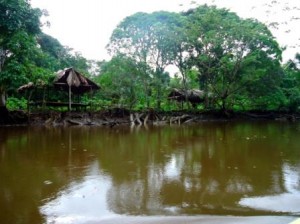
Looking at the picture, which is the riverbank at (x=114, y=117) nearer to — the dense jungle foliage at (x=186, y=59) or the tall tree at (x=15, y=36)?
the dense jungle foliage at (x=186, y=59)

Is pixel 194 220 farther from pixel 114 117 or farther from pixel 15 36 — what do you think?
pixel 114 117

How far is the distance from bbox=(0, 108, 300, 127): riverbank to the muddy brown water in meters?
12.0

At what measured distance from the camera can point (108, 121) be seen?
24.9 m

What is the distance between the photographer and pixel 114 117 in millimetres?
25844

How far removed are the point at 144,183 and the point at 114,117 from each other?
1979 cm

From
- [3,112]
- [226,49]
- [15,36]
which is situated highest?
[226,49]

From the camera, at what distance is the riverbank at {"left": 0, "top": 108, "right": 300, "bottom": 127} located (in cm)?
2195

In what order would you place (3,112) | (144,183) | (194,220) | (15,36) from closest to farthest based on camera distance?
(194,220) → (144,183) → (15,36) → (3,112)

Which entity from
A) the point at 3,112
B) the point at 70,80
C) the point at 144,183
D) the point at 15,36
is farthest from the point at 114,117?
the point at 144,183

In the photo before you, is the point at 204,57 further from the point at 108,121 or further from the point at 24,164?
the point at 24,164

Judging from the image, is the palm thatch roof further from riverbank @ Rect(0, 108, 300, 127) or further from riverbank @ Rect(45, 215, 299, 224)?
riverbank @ Rect(45, 215, 299, 224)

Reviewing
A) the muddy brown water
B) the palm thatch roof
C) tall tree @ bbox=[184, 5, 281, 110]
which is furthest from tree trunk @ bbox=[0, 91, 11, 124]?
tall tree @ bbox=[184, 5, 281, 110]

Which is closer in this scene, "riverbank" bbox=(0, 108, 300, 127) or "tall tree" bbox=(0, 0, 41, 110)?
"tall tree" bbox=(0, 0, 41, 110)

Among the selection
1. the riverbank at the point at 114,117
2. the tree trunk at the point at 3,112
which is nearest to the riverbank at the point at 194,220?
the tree trunk at the point at 3,112
